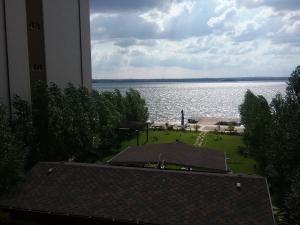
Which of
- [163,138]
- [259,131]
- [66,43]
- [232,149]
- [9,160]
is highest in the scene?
[66,43]

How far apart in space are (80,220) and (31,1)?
2342cm

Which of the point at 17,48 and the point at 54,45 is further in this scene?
the point at 54,45

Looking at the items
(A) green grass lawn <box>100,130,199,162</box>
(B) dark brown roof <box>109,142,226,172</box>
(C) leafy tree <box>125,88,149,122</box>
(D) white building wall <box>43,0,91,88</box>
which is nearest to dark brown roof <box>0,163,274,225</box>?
(B) dark brown roof <box>109,142,226,172</box>

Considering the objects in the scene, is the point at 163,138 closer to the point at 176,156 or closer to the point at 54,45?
the point at 54,45

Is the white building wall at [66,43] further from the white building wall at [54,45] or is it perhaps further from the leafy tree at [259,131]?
the leafy tree at [259,131]

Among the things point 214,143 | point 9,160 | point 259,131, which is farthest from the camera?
point 214,143

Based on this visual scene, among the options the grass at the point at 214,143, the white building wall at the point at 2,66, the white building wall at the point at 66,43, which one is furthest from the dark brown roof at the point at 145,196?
the white building wall at the point at 66,43

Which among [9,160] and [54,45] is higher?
[54,45]

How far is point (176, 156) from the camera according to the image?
27234mm

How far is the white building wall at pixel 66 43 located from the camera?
3638 cm

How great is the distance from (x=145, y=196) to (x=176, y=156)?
31.0 ft

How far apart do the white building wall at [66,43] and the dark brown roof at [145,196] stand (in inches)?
730

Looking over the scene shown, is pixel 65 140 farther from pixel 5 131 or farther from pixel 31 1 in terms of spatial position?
pixel 31 1

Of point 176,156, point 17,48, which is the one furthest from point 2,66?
point 176,156
